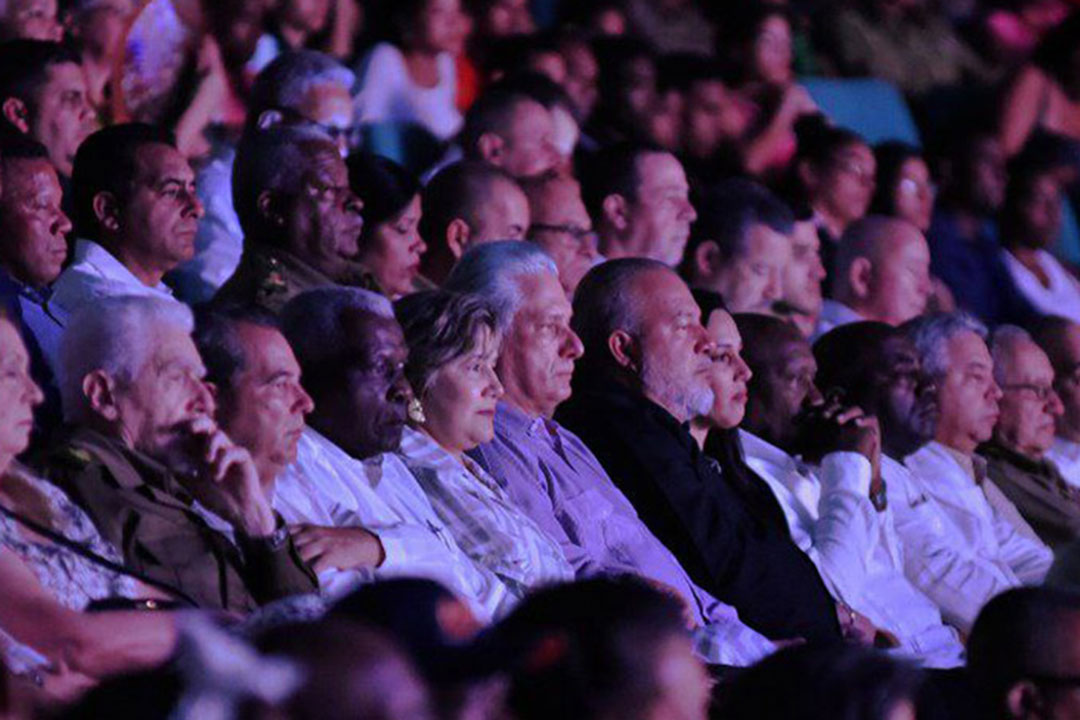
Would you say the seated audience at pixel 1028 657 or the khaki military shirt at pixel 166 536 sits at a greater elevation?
the khaki military shirt at pixel 166 536

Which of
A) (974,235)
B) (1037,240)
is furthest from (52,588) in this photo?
(1037,240)

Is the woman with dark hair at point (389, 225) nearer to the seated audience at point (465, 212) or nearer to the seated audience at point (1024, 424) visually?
the seated audience at point (465, 212)

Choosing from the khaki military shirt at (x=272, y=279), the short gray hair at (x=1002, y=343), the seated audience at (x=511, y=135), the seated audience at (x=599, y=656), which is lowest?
the short gray hair at (x=1002, y=343)

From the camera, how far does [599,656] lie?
9.68 ft

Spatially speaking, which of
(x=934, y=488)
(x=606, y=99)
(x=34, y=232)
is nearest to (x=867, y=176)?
(x=606, y=99)

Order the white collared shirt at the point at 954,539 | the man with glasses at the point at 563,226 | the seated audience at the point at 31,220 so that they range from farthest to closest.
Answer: the man with glasses at the point at 563,226, the white collared shirt at the point at 954,539, the seated audience at the point at 31,220

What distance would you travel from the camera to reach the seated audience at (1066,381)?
7.54m

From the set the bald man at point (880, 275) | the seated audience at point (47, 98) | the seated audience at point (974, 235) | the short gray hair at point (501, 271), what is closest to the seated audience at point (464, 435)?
the short gray hair at point (501, 271)

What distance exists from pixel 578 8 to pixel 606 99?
77 centimetres

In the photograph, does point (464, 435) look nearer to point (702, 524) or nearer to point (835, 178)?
point (702, 524)

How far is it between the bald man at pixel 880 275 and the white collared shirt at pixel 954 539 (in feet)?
3.41

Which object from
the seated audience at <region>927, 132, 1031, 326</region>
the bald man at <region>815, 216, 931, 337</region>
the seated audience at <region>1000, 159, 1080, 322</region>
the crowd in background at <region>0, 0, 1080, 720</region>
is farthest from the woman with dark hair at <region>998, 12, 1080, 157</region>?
the bald man at <region>815, 216, 931, 337</region>

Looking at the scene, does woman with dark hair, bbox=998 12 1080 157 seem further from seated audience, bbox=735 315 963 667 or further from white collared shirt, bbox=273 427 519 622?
white collared shirt, bbox=273 427 519 622

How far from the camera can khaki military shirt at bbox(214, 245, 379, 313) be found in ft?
18.3
